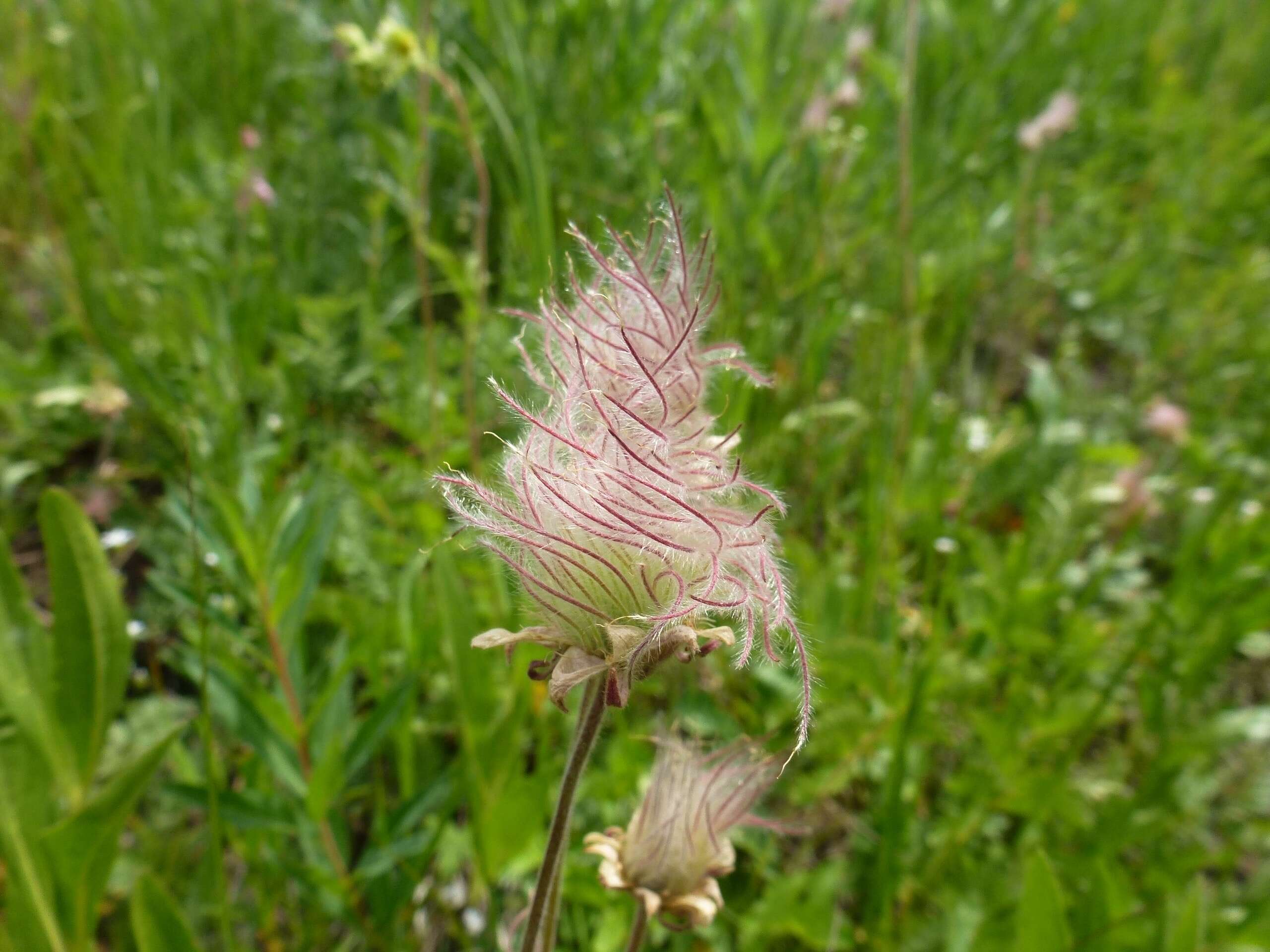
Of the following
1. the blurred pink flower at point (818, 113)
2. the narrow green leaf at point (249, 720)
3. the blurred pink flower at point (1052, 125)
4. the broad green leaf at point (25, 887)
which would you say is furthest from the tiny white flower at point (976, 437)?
the broad green leaf at point (25, 887)

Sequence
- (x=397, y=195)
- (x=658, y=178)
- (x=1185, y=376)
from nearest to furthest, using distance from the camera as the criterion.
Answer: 1. (x=397, y=195)
2. (x=658, y=178)
3. (x=1185, y=376)

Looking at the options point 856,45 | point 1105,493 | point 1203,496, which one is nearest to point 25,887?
point 1105,493

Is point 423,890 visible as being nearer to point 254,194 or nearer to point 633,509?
point 633,509

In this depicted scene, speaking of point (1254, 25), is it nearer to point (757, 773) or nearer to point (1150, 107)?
point (1150, 107)

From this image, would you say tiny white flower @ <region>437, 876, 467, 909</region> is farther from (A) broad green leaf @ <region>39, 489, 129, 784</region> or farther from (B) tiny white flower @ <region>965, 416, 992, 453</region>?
(B) tiny white flower @ <region>965, 416, 992, 453</region>

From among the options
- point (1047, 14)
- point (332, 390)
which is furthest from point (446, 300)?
point (1047, 14)

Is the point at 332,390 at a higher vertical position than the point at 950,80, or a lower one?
lower
